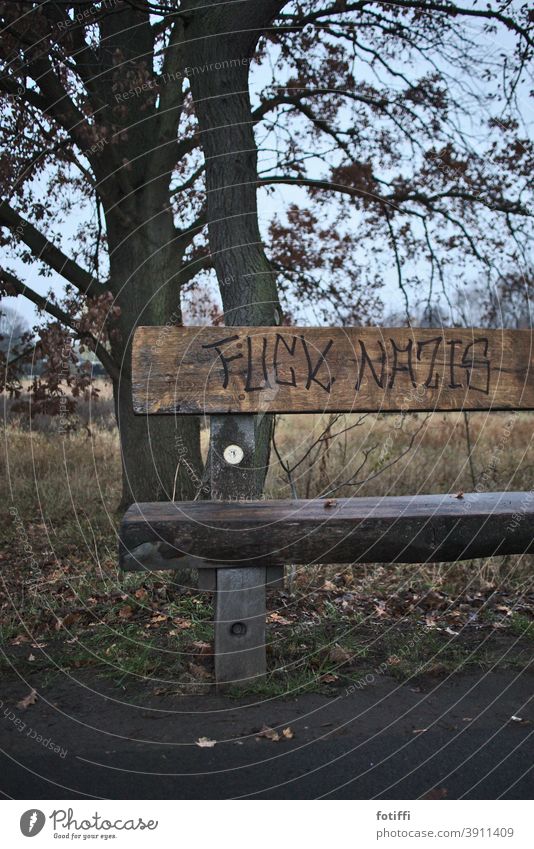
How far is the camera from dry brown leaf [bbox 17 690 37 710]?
382cm

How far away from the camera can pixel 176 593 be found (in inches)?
215

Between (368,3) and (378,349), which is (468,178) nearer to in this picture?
(368,3)

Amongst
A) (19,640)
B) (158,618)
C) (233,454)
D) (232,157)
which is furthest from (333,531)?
(232,157)

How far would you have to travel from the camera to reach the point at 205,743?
339 centimetres

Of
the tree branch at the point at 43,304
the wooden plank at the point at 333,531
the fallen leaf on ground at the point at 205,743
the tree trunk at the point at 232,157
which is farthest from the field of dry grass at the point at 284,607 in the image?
the tree branch at the point at 43,304

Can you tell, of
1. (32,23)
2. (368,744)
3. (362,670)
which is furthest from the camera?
(32,23)

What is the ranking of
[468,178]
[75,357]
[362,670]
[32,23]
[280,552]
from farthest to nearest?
[468,178], [75,357], [32,23], [362,670], [280,552]

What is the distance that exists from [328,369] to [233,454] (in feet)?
2.28

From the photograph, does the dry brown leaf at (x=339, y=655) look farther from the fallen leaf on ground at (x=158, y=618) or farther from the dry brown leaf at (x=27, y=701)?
the dry brown leaf at (x=27, y=701)

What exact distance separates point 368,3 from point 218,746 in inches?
279

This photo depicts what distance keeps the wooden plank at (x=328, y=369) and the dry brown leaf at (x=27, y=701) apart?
4.96 ft

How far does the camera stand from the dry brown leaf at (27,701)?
150 inches

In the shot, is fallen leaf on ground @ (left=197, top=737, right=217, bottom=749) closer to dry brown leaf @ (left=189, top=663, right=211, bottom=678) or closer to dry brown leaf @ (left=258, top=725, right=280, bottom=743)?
dry brown leaf @ (left=258, top=725, right=280, bottom=743)

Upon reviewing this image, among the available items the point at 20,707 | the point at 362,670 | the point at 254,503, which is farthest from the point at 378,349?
the point at 20,707
